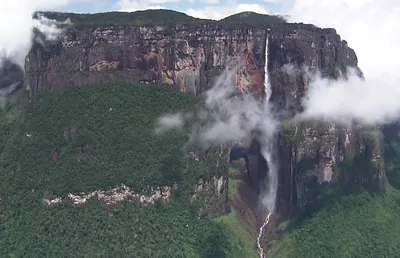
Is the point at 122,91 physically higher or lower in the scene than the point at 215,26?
lower

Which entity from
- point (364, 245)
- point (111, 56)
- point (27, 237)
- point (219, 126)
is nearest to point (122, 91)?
point (111, 56)

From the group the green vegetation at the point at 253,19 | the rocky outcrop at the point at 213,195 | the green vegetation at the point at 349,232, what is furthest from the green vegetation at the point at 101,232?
the green vegetation at the point at 253,19

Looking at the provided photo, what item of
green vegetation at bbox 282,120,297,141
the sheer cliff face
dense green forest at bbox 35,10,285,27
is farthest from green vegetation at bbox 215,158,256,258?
dense green forest at bbox 35,10,285,27

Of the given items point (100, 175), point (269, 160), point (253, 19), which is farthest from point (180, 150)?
point (253, 19)

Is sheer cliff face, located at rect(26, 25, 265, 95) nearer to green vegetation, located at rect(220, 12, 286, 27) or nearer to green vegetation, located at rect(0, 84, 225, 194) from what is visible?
green vegetation, located at rect(0, 84, 225, 194)

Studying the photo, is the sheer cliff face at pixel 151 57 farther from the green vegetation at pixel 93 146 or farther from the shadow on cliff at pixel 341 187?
the shadow on cliff at pixel 341 187

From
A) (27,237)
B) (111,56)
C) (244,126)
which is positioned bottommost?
(27,237)

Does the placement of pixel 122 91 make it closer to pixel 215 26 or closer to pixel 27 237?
pixel 215 26

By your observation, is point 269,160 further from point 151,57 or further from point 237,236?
point 151,57
